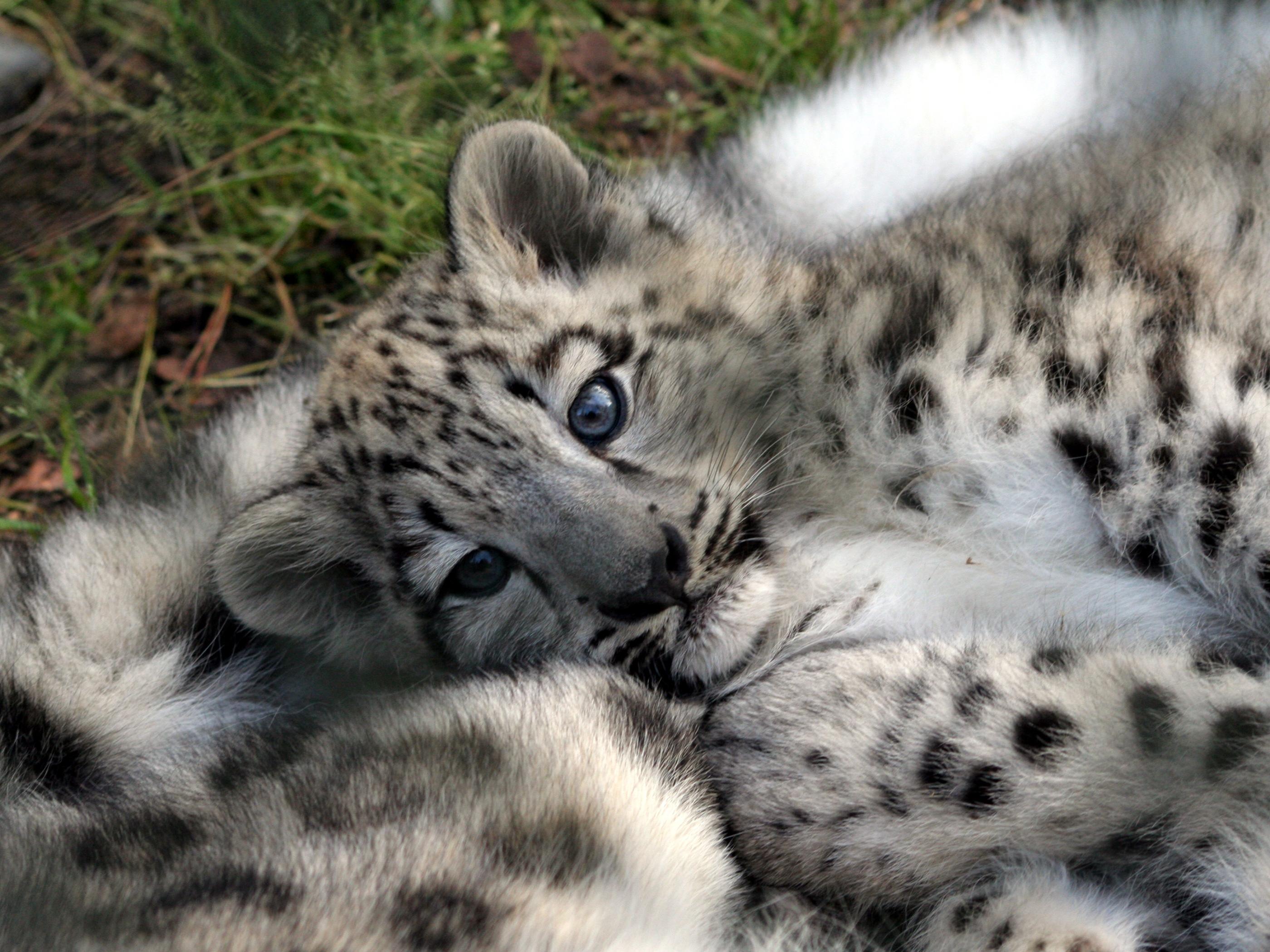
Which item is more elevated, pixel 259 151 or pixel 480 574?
pixel 259 151

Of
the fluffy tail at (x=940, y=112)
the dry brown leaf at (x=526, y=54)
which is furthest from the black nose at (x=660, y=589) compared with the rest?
the dry brown leaf at (x=526, y=54)

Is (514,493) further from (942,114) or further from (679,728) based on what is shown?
(942,114)

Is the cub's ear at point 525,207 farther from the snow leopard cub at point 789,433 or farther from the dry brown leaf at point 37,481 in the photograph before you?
the dry brown leaf at point 37,481

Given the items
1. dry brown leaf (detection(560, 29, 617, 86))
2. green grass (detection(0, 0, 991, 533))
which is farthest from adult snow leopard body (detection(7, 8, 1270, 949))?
dry brown leaf (detection(560, 29, 617, 86))

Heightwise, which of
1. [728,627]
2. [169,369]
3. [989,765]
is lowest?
[989,765]

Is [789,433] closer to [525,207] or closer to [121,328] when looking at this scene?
[525,207]

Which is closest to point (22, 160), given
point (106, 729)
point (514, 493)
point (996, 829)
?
point (106, 729)

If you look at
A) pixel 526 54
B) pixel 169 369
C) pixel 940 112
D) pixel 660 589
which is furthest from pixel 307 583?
pixel 526 54
